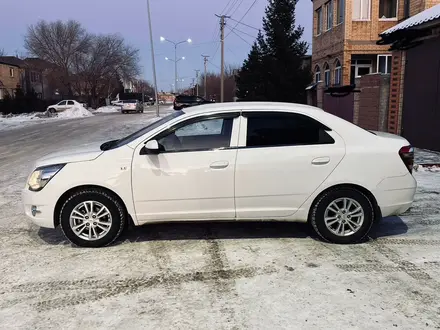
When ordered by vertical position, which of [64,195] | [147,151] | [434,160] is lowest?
[434,160]

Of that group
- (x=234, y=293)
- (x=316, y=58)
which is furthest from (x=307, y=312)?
(x=316, y=58)

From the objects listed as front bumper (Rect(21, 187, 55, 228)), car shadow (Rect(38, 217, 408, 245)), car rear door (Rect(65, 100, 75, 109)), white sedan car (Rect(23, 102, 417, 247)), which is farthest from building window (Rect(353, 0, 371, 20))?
car rear door (Rect(65, 100, 75, 109))

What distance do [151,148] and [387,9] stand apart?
2130 cm

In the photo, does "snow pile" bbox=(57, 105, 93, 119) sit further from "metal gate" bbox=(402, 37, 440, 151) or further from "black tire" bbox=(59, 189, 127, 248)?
"black tire" bbox=(59, 189, 127, 248)

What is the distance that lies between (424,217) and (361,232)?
1.61 meters

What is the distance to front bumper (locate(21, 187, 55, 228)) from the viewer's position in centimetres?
488

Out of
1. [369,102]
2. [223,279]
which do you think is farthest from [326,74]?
[223,279]

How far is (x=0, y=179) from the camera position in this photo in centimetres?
918

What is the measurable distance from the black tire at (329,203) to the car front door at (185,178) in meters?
0.97

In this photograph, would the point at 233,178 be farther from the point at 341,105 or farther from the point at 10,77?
the point at 10,77

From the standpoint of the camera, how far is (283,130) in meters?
5.05

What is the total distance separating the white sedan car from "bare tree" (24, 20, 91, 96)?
57383 millimetres

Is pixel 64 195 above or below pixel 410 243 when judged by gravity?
above

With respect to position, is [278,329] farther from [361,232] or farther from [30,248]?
[30,248]
